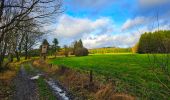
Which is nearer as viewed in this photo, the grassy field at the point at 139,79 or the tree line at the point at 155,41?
the tree line at the point at 155,41

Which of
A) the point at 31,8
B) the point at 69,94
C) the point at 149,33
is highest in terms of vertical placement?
the point at 31,8

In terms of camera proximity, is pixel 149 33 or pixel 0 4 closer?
pixel 149 33

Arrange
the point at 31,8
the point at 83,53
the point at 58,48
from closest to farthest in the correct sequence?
the point at 31,8, the point at 83,53, the point at 58,48

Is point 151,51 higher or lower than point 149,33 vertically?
lower

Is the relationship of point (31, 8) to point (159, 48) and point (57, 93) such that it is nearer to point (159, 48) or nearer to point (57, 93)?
point (57, 93)

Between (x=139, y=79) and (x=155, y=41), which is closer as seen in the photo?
(x=155, y=41)

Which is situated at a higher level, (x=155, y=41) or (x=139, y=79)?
(x=155, y=41)

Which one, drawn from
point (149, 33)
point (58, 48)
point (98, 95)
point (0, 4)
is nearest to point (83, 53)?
point (58, 48)

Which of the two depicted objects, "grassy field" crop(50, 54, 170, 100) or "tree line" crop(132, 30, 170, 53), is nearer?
"tree line" crop(132, 30, 170, 53)

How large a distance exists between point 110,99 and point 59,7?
1092 centimetres

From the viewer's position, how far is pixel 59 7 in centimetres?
2242

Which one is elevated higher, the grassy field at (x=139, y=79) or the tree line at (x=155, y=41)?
the tree line at (x=155, y=41)

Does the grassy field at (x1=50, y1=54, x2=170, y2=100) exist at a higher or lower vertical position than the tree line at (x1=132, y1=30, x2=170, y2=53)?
lower

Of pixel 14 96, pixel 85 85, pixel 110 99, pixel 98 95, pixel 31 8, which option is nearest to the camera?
pixel 110 99
